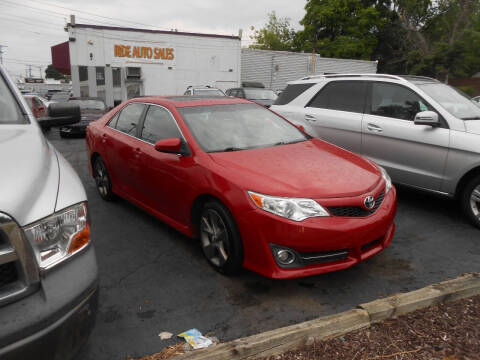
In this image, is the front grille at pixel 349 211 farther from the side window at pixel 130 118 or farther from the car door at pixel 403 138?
the side window at pixel 130 118

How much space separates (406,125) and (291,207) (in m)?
2.92

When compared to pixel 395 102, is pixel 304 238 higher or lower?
lower

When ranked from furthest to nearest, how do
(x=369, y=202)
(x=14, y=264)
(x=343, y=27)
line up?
(x=343, y=27)
(x=369, y=202)
(x=14, y=264)

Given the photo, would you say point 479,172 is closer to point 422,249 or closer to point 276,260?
point 422,249

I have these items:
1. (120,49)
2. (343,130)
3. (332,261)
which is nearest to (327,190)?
(332,261)

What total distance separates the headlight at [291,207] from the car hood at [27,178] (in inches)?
57.2

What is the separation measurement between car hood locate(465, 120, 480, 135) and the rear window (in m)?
2.57

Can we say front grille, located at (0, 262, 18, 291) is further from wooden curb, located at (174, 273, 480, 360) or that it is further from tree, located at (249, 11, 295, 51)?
tree, located at (249, 11, 295, 51)

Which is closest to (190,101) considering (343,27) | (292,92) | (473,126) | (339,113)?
(339,113)

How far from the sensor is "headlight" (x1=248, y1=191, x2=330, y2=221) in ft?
9.72

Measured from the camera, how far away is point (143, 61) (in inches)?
977

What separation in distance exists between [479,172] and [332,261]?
8.09ft

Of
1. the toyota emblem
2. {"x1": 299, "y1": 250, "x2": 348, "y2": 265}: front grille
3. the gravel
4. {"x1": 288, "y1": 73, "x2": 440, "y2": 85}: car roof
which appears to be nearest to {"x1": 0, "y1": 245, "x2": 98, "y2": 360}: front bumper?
the gravel

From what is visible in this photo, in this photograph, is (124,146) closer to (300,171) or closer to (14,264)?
(300,171)
